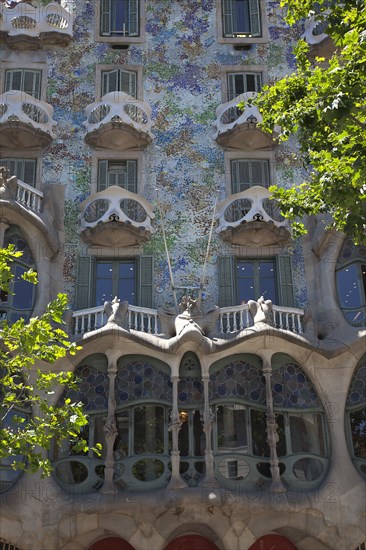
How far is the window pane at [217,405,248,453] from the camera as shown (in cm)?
1703

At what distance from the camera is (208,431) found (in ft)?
54.4

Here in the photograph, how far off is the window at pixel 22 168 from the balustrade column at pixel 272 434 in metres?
8.36

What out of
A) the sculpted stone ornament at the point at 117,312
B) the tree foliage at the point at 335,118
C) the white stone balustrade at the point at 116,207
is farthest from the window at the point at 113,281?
the tree foliage at the point at 335,118

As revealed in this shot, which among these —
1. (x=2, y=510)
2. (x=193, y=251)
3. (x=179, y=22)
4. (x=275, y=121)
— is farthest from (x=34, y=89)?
(x=2, y=510)

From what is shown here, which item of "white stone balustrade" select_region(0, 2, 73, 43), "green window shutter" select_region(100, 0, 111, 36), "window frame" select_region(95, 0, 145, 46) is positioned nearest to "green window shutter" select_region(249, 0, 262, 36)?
"window frame" select_region(95, 0, 145, 46)

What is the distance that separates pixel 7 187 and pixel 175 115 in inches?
225

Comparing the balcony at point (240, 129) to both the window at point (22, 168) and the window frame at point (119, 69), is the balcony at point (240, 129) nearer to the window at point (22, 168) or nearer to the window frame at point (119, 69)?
the window frame at point (119, 69)

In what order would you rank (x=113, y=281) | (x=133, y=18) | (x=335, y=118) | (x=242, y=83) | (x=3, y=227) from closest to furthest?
(x=335, y=118)
(x=3, y=227)
(x=113, y=281)
(x=242, y=83)
(x=133, y=18)

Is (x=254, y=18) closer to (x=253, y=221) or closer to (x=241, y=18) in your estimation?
(x=241, y=18)

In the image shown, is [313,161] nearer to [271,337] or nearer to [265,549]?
[271,337]

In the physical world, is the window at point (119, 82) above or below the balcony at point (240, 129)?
above

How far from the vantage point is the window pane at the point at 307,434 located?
56.8ft

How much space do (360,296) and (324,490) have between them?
489 centimetres

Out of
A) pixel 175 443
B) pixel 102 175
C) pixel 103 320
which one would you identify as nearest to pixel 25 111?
pixel 102 175
